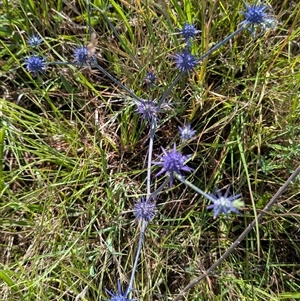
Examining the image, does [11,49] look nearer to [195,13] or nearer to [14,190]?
[14,190]

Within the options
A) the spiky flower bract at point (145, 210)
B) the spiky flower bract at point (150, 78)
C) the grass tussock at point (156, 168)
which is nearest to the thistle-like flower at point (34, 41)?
the grass tussock at point (156, 168)

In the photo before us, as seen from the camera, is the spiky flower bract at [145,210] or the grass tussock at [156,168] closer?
the spiky flower bract at [145,210]

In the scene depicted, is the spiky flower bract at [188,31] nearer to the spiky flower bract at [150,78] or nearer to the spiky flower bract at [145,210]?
the spiky flower bract at [150,78]

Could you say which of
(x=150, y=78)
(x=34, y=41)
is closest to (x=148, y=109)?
(x=150, y=78)

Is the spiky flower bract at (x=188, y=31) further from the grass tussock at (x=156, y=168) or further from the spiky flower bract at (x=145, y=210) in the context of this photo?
the spiky flower bract at (x=145, y=210)

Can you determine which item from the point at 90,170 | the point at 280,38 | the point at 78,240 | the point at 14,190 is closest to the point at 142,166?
the point at 90,170

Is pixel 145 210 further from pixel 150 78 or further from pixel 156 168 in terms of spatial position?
pixel 150 78

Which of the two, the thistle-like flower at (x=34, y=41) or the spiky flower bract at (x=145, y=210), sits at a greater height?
the thistle-like flower at (x=34, y=41)

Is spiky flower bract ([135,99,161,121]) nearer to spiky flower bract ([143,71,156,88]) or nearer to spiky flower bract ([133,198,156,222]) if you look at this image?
spiky flower bract ([143,71,156,88])

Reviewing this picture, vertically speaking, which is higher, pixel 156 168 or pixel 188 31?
pixel 188 31

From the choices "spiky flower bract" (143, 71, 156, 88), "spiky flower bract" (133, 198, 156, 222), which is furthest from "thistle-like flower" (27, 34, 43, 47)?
"spiky flower bract" (133, 198, 156, 222)

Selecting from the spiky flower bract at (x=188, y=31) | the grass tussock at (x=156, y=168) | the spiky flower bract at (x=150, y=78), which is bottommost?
the grass tussock at (x=156, y=168)
